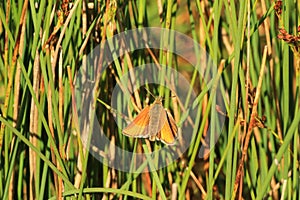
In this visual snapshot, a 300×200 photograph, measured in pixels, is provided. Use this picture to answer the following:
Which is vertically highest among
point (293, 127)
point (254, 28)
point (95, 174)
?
point (254, 28)

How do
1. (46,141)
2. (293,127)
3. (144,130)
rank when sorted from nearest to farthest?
1. (293,127)
2. (144,130)
3. (46,141)

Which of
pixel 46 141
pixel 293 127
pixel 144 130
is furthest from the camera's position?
pixel 46 141

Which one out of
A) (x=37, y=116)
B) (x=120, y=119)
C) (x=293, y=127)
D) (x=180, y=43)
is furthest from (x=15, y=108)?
(x=293, y=127)

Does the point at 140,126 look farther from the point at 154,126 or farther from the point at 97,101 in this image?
the point at 97,101

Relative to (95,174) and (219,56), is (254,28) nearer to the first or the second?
(219,56)

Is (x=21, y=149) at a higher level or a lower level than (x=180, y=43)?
lower
